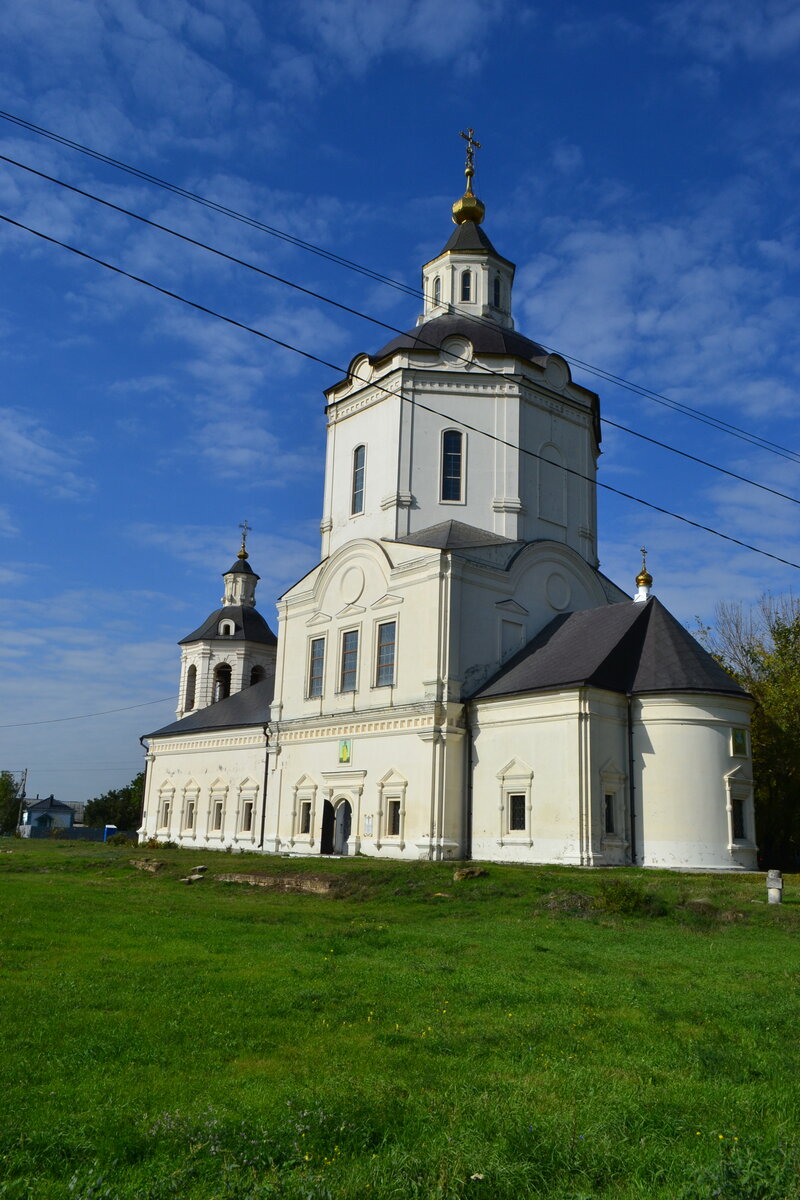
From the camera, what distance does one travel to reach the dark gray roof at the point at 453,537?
3045cm

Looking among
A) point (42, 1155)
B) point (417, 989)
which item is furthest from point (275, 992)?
point (42, 1155)

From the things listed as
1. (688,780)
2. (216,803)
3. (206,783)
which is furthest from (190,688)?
(688,780)

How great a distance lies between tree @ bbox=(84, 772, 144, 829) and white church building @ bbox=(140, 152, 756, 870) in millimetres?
38231

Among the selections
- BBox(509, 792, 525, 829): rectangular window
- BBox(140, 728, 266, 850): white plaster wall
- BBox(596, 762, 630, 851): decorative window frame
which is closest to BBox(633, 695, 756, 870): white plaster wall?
BBox(596, 762, 630, 851): decorative window frame

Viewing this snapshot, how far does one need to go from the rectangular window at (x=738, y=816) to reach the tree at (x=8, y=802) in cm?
7650

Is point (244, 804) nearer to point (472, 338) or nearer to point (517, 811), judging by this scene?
point (517, 811)

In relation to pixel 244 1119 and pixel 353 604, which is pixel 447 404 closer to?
pixel 353 604

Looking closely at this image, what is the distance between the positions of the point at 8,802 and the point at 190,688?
47.9m

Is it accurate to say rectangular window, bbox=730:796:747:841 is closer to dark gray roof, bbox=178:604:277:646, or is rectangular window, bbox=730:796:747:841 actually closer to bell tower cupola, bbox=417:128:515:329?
bell tower cupola, bbox=417:128:515:329

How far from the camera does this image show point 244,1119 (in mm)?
5547

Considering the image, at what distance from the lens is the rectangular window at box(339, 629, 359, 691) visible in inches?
1262

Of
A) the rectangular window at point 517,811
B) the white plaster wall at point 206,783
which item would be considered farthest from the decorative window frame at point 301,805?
the rectangular window at point 517,811

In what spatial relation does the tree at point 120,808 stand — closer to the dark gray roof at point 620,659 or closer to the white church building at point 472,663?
the white church building at point 472,663

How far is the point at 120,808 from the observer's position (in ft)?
254
